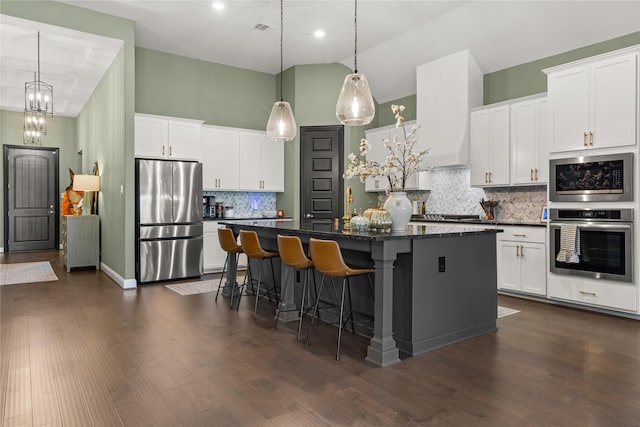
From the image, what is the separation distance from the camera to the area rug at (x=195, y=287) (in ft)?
18.6

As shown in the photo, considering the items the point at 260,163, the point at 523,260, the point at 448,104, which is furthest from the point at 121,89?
the point at 523,260

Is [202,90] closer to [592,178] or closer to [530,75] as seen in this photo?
[530,75]

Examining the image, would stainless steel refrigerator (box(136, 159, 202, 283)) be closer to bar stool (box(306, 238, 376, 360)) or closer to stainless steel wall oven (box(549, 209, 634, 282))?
bar stool (box(306, 238, 376, 360))

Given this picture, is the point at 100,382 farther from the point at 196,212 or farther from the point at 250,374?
the point at 196,212

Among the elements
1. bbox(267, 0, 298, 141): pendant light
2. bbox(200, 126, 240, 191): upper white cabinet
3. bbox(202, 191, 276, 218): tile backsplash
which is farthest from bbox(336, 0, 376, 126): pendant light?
bbox(202, 191, 276, 218): tile backsplash

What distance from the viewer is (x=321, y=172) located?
780cm

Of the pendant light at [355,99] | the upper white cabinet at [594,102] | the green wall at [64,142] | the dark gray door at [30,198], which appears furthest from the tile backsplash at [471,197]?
the dark gray door at [30,198]

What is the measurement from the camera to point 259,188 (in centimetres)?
781

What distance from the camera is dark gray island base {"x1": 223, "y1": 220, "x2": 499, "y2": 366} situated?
10.4ft

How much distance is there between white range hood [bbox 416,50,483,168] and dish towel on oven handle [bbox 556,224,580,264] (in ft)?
5.89

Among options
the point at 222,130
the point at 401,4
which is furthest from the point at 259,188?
the point at 401,4

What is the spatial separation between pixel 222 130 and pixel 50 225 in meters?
6.30

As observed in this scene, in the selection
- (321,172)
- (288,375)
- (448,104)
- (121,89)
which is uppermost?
(121,89)

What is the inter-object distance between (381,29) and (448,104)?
1.48 m
